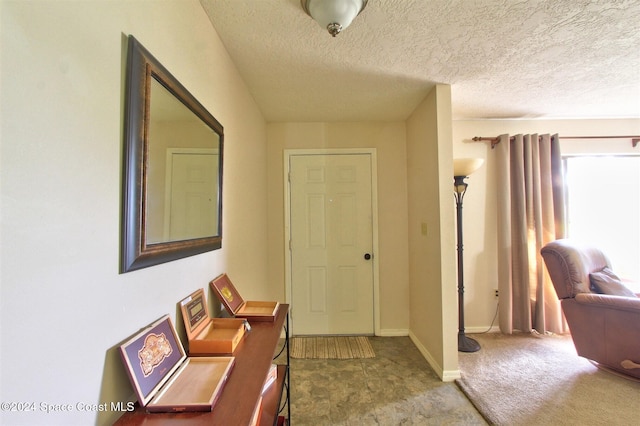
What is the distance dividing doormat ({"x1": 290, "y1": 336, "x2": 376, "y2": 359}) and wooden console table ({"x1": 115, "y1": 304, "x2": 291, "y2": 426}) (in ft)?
3.76

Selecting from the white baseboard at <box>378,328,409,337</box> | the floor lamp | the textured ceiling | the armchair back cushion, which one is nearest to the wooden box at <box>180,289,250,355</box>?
the textured ceiling

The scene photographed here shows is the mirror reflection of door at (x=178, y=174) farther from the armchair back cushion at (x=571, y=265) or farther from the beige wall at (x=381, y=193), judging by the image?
the armchair back cushion at (x=571, y=265)

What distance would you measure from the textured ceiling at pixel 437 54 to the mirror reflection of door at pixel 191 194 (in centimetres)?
79

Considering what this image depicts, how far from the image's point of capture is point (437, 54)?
1646 mm

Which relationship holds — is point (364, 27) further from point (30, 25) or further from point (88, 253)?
point (88, 253)

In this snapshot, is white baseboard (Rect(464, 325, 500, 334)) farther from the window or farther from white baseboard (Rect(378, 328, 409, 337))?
the window

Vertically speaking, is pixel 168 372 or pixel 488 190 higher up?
pixel 488 190

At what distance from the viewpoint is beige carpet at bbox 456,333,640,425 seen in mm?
1582

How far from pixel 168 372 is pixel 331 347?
1.96 meters

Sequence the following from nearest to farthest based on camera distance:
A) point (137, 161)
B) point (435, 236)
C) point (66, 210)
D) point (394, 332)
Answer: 1. point (66, 210)
2. point (137, 161)
3. point (435, 236)
4. point (394, 332)

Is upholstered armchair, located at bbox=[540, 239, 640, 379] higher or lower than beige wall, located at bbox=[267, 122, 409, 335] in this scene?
lower

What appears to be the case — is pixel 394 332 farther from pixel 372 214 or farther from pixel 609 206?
pixel 609 206

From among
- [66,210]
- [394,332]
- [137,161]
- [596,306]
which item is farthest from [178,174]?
[596,306]

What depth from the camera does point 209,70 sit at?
4.27 feet
